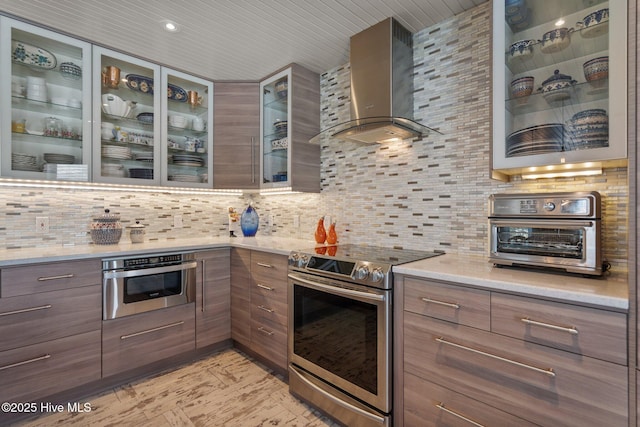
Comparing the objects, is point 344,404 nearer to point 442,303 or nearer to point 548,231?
point 442,303

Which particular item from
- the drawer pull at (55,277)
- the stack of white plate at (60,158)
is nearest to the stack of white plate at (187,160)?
the stack of white plate at (60,158)

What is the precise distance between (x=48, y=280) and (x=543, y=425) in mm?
2501

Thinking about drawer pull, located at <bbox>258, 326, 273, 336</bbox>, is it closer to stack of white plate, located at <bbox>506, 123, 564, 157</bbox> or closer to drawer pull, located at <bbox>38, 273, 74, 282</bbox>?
drawer pull, located at <bbox>38, 273, 74, 282</bbox>

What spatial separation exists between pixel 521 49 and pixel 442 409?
1.70 m

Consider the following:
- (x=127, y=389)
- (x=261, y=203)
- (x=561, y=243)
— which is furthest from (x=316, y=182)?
(x=127, y=389)

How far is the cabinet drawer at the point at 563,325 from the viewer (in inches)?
38.1

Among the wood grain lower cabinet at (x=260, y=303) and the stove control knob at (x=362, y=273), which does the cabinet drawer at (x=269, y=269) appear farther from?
the stove control knob at (x=362, y=273)

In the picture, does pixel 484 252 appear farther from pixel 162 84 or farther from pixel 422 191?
pixel 162 84

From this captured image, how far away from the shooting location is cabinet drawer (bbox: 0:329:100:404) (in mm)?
1666

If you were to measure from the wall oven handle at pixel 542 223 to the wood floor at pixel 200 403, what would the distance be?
139 cm

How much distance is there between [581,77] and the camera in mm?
1299

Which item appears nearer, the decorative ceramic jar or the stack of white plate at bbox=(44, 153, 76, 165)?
the stack of white plate at bbox=(44, 153, 76, 165)

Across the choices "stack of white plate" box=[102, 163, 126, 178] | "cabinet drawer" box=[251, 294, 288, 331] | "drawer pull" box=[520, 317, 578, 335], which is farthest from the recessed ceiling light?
"drawer pull" box=[520, 317, 578, 335]

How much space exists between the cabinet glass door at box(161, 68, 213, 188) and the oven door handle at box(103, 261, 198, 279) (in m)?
0.72
